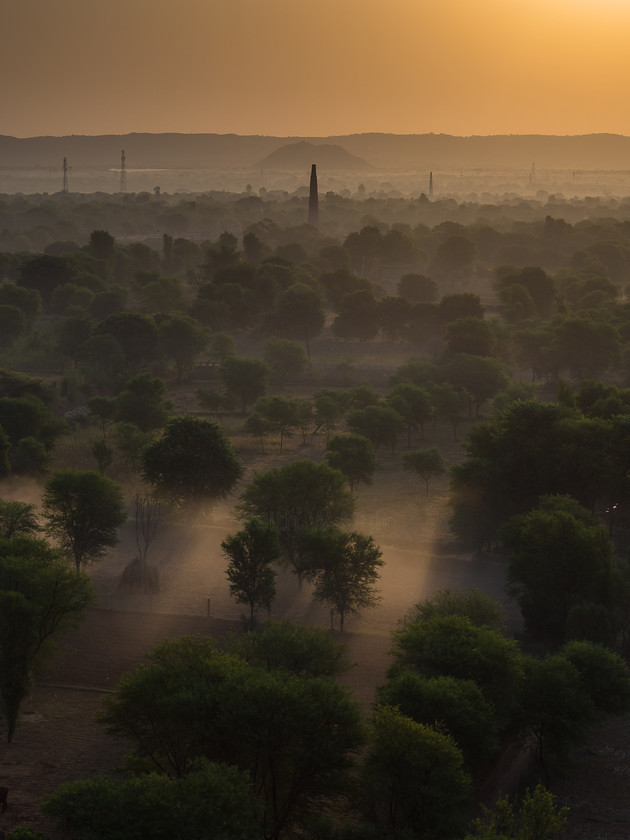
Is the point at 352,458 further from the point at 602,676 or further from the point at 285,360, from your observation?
the point at 285,360

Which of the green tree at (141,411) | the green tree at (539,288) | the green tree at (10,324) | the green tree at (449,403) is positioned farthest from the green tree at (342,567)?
the green tree at (539,288)

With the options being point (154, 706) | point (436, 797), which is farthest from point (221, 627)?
point (436, 797)

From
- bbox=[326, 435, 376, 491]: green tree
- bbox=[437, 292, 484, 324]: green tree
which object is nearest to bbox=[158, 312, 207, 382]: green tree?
bbox=[437, 292, 484, 324]: green tree

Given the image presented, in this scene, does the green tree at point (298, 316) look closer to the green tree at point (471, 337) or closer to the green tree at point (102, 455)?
the green tree at point (471, 337)

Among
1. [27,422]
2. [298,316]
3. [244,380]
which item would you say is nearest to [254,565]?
[27,422]

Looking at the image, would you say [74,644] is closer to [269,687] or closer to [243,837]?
[269,687]

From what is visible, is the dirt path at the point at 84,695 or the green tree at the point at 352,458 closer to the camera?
the dirt path at the point at 84,695

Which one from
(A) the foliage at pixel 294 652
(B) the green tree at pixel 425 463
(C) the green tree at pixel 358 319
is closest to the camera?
(A) the foliage at pixel 294 652

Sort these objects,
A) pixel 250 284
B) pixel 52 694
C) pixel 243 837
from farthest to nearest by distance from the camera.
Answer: pixel 250 284, pixel 52 694, pixel 243 837
